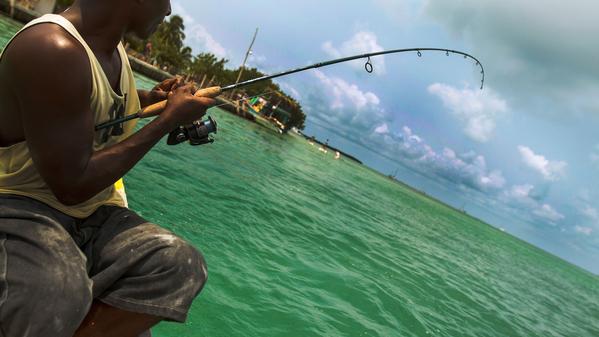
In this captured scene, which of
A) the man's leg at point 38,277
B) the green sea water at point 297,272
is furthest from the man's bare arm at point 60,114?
the green sea water at point 297,272

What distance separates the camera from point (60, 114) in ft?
5.72

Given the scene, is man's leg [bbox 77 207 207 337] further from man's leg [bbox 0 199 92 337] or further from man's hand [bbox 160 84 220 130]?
man's hand [bbox 160 84 220 130]

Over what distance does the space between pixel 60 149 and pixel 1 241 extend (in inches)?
16.6

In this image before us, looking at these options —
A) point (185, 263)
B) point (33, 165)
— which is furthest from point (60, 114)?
point (185, 263)

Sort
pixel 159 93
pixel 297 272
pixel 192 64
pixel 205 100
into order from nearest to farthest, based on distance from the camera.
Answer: pixel 205 100 → pixel 159 93 → pixel 297 272 → pixel 192 64

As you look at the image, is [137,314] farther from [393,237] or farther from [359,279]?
[393,237]

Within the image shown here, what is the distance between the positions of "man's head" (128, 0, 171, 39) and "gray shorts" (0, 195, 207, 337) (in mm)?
941

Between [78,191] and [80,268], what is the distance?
0.34 metres

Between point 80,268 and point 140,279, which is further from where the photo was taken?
point 140,279

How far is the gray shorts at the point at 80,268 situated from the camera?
1.64 meters

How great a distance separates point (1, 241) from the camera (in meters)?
1.72

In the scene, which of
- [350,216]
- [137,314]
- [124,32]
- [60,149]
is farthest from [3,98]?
[350,216]

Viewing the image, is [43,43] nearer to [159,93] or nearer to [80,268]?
[80,268]

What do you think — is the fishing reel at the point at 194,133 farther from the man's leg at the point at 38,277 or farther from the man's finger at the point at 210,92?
the man's leg at the point at 38,277
